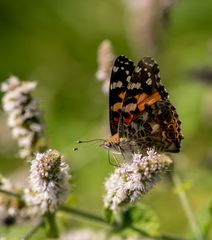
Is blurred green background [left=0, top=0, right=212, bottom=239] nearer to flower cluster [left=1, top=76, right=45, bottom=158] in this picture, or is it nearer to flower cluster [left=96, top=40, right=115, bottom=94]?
flower cluster [left=96, top=40, right=115, bottom=94]

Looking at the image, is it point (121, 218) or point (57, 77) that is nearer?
point (121, 218)

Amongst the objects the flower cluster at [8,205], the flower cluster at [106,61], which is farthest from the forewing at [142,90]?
the flower cluster at [8,205]

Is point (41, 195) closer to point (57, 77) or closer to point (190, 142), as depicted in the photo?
point (190, 142)

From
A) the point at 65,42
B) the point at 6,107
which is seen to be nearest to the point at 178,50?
the point at 65,42

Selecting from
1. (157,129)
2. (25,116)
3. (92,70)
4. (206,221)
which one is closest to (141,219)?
(206,221)

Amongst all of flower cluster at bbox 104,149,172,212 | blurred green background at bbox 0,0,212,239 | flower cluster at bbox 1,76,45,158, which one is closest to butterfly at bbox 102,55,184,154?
flower cluster at bbox 104,149,172,212

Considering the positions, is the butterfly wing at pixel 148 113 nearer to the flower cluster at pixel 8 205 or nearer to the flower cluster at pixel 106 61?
the flower cluster at pixel 106 61
